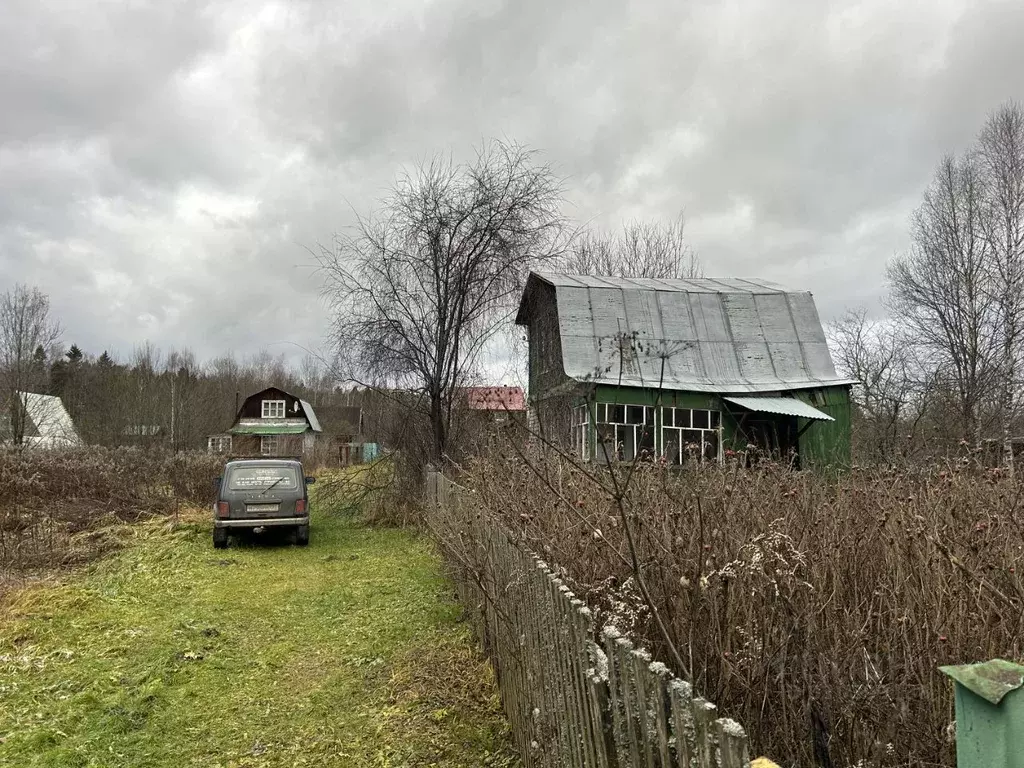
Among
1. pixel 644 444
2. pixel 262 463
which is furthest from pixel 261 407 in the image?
pixel 644 444

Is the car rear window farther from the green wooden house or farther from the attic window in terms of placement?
the attic window

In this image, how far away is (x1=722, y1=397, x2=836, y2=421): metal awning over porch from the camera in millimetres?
14867

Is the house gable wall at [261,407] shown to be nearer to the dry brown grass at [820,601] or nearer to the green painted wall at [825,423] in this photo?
the green painted wall at [825,423]

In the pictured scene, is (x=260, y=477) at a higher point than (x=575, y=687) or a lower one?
higher

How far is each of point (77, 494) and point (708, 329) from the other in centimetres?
1605

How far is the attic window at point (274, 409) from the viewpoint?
56.0 metres

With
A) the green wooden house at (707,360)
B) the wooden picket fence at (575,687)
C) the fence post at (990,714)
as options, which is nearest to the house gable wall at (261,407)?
the green wooden house at (707,360)

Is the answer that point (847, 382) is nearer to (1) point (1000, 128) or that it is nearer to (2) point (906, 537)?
(1) point (1000, 128)

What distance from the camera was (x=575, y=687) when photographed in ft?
8.34

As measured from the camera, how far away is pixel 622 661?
1.90m

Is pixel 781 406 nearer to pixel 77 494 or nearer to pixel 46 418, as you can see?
pixel 77 494

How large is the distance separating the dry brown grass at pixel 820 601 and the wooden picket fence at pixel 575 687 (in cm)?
26

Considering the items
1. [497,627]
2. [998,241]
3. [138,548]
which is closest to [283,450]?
[138,548]

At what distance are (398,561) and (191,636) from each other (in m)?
4.46
